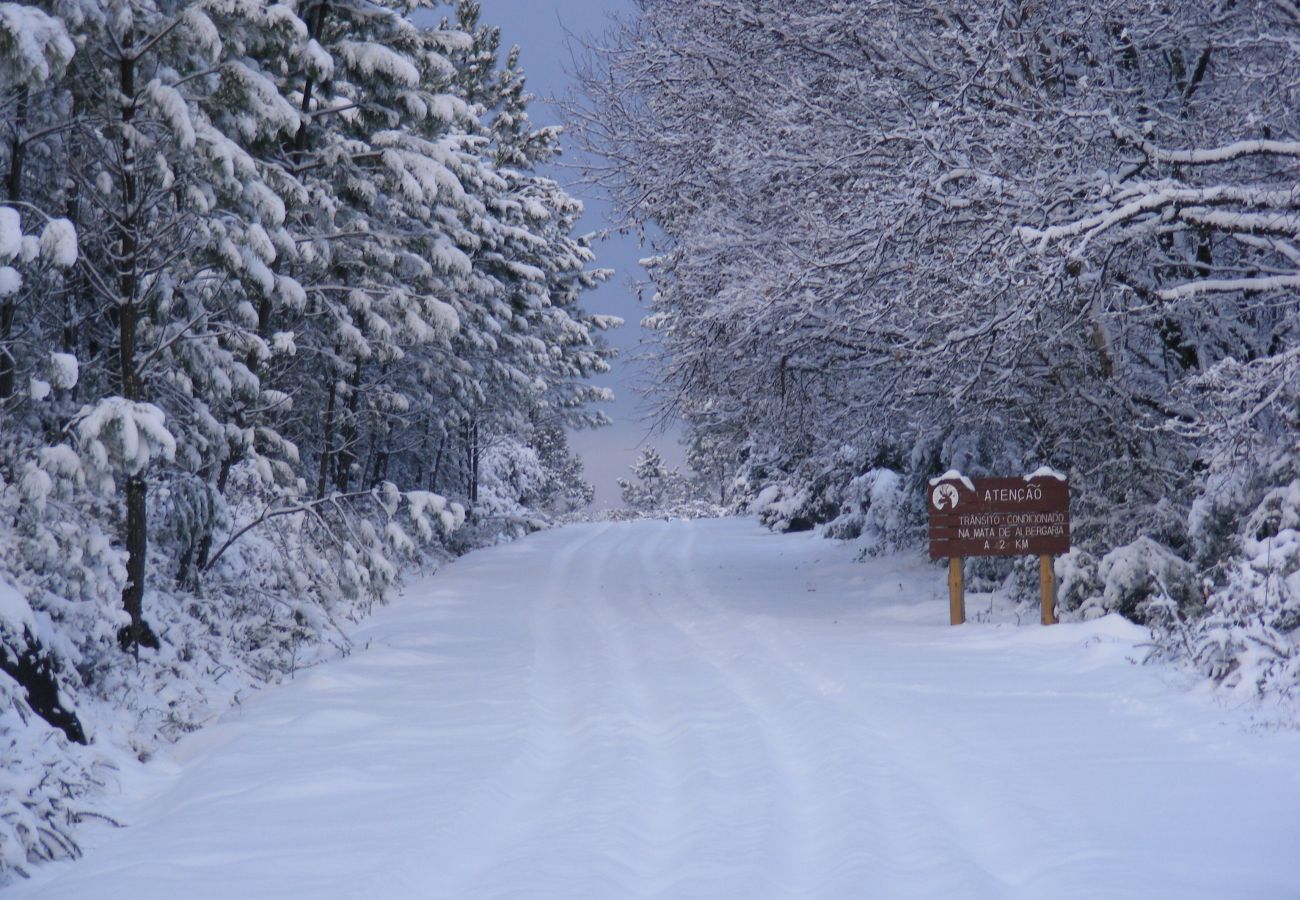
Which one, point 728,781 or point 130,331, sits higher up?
point 130,331

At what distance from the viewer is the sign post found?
450 inches

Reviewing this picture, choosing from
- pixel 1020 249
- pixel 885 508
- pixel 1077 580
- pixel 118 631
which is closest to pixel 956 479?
pixel 1077 580

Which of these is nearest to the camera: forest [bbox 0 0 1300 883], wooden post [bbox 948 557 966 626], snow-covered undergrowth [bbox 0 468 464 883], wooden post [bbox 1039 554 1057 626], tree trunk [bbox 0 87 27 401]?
snow-covered undergrowth [bbox 0 468 464 883]

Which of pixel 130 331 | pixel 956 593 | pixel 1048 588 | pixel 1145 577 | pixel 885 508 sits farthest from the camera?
pixel 885 508

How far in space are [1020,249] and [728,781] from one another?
570 cm

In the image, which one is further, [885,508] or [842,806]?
[885,508]

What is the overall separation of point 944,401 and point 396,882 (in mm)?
9750

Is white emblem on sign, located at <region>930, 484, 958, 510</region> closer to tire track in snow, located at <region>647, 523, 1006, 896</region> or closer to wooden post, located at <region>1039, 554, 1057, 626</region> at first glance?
wooden post, located at <region>1039, 554, 1057, 626</region>

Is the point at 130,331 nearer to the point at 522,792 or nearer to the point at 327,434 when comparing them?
the point at 522,792

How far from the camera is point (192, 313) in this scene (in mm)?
10516

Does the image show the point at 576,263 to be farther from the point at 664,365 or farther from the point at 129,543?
the point at 129,543

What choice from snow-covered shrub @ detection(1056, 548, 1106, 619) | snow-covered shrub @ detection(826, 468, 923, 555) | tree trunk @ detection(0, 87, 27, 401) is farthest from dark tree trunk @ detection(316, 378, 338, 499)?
snow-covered shrub @ detection(1056, 548, 1106, 619)

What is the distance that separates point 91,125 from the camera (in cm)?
907

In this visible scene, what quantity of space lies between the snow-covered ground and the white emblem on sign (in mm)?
1492
